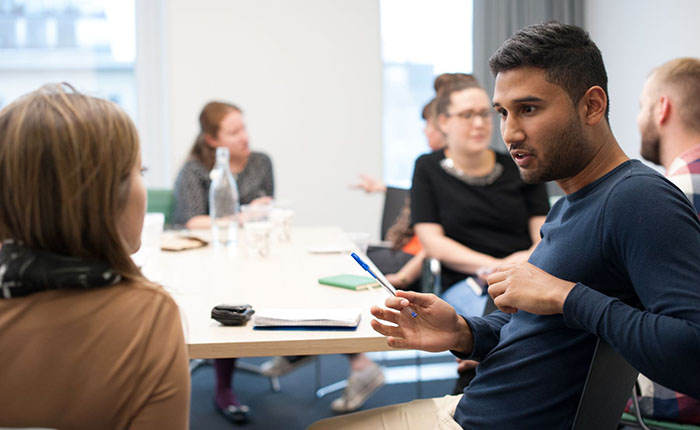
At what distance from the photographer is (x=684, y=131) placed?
190 cm

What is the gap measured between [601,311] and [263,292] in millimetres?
982

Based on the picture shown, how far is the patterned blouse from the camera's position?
342 cm

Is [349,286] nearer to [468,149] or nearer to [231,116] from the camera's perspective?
[468,149]

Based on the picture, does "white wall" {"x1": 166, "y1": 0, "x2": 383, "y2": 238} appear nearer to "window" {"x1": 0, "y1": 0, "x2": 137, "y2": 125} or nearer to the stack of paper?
"window" {"x1": 0, "y1": 0, "x2": 137, "y2": 125}

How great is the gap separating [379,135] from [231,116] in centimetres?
169

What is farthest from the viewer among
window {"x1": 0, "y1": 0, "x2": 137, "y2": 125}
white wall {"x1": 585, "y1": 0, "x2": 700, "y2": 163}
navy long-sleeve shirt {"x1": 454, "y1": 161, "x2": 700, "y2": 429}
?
window {"x1": 0, "y1": 0, "x2": 137, "y2": 125}

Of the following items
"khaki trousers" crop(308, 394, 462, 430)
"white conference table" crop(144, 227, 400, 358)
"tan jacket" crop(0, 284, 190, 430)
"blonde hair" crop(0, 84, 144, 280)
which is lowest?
"khaki trousers" crop(308, 394, 462, 430)

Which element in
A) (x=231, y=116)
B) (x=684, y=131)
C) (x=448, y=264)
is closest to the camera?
(x=684, y=131)

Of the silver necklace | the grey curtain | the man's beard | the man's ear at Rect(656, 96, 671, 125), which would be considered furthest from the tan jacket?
the grey curtain

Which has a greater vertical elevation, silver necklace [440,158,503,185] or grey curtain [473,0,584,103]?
grey curtain [473,0,584,103]

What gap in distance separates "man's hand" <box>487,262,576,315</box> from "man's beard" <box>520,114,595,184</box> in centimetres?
19

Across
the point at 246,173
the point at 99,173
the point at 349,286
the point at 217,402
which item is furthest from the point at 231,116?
the point at 99,173

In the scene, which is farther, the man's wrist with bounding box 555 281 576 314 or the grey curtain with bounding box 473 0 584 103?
the grey curtain with bounding box 473 0 584 103

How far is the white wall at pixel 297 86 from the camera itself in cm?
481
